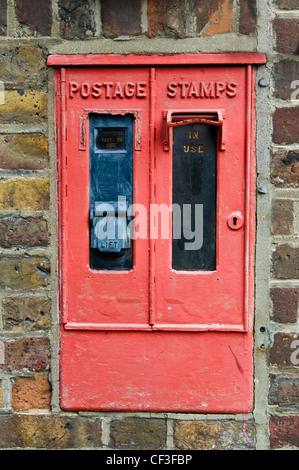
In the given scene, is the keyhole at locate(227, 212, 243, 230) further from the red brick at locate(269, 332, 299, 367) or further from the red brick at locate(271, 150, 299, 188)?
the red brick at locate(269, 332, 299, 367)

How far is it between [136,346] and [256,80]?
1317mm

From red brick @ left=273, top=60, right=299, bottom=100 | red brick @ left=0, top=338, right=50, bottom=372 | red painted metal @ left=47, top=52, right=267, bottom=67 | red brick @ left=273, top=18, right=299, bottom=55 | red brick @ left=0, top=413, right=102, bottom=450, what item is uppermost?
red brick @ left=273, top=18, right=299, bottom=55

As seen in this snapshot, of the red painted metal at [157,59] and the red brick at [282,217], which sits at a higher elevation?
the red painted metal at [157,59]

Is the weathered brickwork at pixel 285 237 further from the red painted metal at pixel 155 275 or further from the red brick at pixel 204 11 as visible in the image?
the red brick at pixel 204 11

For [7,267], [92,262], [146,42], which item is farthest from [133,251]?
→ [146,42]

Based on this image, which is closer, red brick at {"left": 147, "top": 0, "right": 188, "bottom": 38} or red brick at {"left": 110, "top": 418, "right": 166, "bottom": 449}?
red brick at {"left": 147, "top": 0, "right": 188, "bottom": 38}

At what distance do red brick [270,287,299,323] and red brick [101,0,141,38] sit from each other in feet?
4.37

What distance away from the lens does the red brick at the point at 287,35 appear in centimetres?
193

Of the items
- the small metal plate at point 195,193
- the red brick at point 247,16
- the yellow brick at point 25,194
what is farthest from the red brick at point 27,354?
the red brick at point 247,16

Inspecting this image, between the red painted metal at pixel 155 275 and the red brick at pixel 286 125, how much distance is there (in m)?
0.12

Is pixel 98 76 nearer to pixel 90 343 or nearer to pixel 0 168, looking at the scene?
pixel 0 168

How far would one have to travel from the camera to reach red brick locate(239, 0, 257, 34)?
1919mm

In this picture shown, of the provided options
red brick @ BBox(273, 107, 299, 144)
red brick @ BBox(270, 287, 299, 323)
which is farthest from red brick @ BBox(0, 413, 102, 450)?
red brick @ BBox(273, 107, 299, 144)

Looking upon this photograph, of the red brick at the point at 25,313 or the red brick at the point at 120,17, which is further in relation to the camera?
the red brick at the point at 25,313
